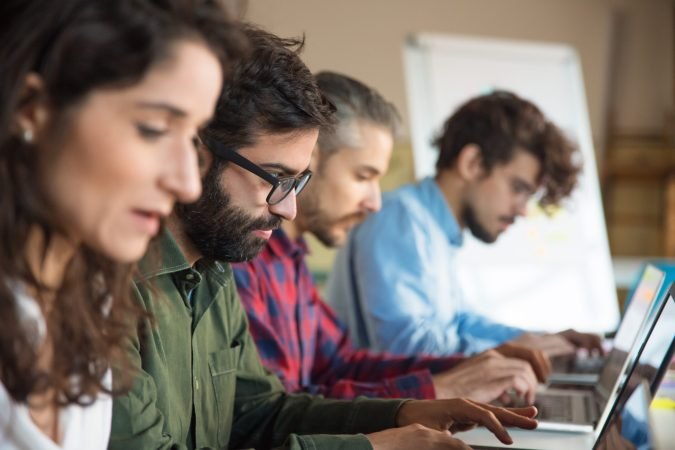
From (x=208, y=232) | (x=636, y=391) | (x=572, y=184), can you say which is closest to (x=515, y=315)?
(x=572, y=184)

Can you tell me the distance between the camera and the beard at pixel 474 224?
260cm

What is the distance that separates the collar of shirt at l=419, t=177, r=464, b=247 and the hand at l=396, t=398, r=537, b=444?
1189 millimetres

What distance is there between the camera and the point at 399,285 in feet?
7.39

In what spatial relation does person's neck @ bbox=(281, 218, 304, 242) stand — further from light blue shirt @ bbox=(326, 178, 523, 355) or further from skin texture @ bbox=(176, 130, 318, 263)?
skin texture @ bbox=(176, 130, 318, 263)

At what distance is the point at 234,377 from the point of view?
148 cm

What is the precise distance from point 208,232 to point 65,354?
1.38 ft

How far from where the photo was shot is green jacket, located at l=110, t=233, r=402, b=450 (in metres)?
1.17

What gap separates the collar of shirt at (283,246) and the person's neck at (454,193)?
2.47 ft

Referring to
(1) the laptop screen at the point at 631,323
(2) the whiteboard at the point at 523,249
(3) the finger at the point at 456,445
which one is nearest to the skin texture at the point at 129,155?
(3) the finger at the point at 456,445

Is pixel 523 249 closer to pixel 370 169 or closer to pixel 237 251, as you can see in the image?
pixel 370 169

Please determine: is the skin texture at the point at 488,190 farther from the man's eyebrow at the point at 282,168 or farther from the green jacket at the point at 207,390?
the man's eyebrow at the point at 282,168

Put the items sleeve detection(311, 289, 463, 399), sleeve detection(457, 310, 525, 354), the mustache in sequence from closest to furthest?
the mustache → sleeve detection(311, 289, 463, 399) → sleeve detection(457, 310, 525, 354)

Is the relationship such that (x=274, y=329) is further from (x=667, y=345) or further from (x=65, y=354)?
(x=65, y=354)

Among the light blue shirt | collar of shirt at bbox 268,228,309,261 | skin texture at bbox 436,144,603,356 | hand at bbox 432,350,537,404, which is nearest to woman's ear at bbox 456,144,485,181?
skin texture at bbox 436,144,603,356
